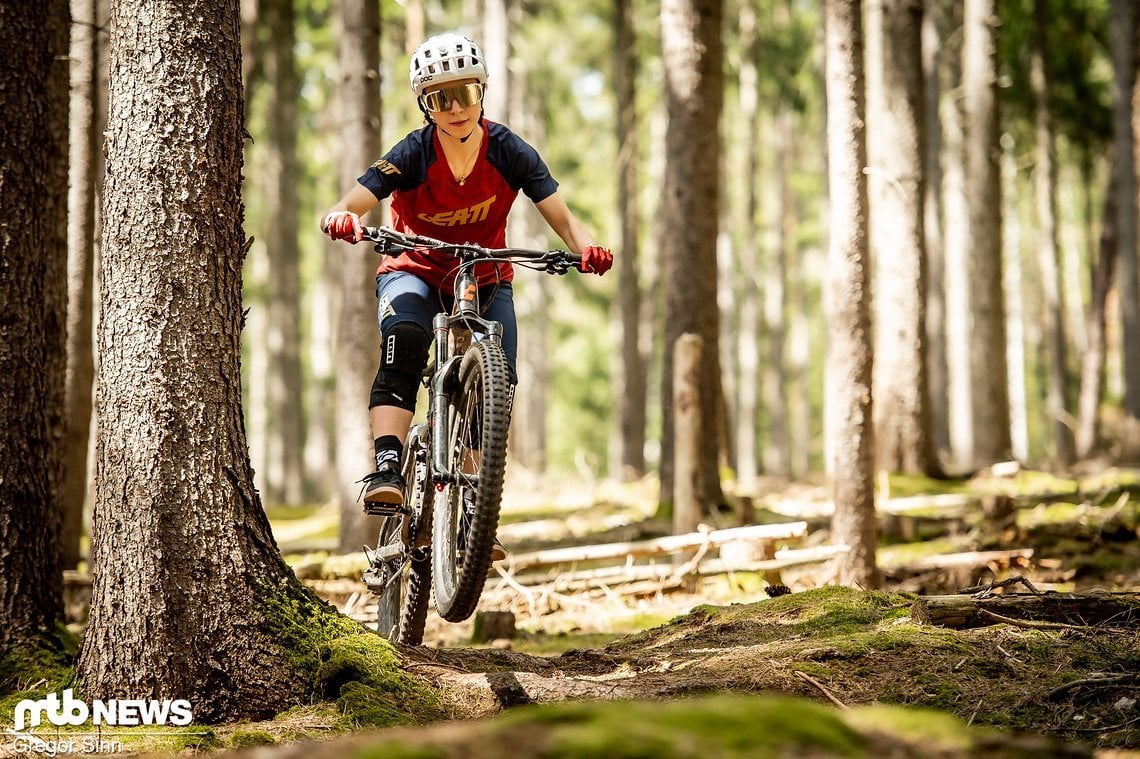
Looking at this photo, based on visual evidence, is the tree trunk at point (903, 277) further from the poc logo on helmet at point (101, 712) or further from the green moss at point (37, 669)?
the poc logo on helmet at point (101, 712)

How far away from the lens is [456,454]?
5148 millimetres

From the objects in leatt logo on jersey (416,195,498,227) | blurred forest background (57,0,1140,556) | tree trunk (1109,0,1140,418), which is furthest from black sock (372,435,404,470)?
tree trunk (1109,0,1140,418)

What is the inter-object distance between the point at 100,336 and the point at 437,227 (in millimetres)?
1761

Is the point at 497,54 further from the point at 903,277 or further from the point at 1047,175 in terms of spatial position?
the point at 1047,175

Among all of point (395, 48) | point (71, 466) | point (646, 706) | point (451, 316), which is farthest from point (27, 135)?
point (395, 48)

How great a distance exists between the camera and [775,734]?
2330 mm

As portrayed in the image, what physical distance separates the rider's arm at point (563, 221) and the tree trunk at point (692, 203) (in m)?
5.23

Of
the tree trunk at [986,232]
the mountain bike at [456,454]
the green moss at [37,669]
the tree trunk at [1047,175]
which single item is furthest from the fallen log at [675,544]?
the tree trunk at [1047,175]

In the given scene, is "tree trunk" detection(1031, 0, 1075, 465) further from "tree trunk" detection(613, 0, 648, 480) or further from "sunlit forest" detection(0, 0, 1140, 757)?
"tree trunk" detection(613, 0, 648, 480)

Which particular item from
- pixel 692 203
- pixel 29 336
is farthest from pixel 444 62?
pixel 692 203

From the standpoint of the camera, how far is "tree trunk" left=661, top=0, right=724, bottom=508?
10906mm

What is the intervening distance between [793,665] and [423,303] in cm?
248

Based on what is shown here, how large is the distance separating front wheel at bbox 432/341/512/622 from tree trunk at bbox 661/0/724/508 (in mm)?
5865

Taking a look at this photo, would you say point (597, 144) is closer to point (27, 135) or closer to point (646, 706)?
point (27, 135)
